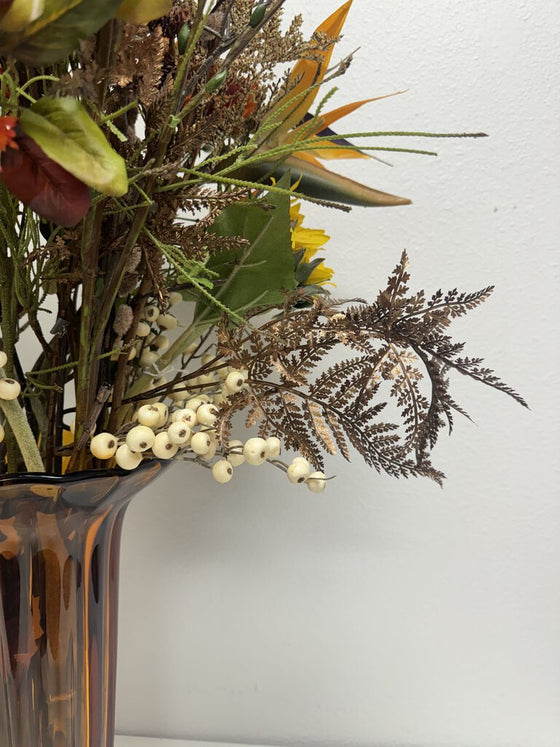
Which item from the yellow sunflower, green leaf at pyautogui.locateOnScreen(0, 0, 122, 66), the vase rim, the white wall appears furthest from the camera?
the white wall

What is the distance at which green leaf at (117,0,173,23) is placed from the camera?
31 cm

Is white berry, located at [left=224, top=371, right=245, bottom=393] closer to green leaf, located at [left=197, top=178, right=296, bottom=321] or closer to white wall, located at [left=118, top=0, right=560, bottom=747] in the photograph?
green leaf, located at [left=197, top=178, right=296, bottom=321]

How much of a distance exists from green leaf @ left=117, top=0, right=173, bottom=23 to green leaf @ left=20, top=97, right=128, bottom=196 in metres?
0.06

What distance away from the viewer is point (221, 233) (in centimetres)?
46

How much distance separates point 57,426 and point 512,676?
58 centimetres

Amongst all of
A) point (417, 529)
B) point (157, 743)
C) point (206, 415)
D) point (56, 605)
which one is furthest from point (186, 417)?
point (157, 743)

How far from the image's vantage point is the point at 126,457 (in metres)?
0.41

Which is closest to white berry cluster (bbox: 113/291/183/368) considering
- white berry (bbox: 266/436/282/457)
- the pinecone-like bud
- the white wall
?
the pinecone-like bud

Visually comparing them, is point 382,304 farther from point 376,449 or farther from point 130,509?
point 130,509

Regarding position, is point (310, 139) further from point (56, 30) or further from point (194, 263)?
point (56, 30)

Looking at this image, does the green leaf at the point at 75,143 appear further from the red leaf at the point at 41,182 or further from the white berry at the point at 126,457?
the white berry at the point at 126,457

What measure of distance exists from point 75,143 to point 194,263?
141mm

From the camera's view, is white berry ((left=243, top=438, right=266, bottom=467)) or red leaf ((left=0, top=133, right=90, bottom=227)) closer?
red leaf ((left=0, top=133, right=90, bottom=227))

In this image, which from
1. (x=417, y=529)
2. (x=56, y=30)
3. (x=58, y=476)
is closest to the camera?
(x=56, y=30)
